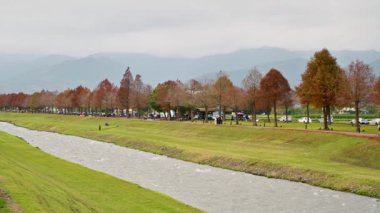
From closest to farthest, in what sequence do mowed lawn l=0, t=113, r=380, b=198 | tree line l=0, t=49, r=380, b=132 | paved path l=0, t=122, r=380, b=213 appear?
1. paved path l=0, t=122, r=380, b=213
2. mowed lawn l=0, t=113, r=380, b=198
3. tree line l=0, t=49, r=380, b=132

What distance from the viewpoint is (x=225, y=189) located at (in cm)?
3938

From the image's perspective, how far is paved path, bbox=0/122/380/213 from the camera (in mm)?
33031

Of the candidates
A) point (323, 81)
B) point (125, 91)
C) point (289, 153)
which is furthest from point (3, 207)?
point (125, 91)

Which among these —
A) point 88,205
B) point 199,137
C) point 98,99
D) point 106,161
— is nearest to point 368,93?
point 199,137

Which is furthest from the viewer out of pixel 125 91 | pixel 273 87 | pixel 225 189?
pixel 125 91

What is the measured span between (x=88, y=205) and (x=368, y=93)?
53706mm

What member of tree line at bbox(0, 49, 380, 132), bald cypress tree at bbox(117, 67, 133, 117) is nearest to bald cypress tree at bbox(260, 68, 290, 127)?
tree line at bbox(0, 49, 380, 132)

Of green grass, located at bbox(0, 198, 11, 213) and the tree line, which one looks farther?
the tree line

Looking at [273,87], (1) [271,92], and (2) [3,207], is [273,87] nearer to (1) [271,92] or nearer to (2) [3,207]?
(1) [271,92]

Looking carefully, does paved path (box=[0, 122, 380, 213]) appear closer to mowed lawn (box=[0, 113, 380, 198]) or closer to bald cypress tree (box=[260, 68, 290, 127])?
mowed lawn (box=[0, 113, 380, 198])

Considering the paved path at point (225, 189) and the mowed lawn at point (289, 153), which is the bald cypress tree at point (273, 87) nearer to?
the mowed lawn at point (289, 153)

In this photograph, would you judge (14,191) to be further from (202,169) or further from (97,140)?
(97,140)

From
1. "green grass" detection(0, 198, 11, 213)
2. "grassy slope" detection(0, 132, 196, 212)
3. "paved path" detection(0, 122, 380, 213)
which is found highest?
"green grass" detection(0, 198, 11, 213)

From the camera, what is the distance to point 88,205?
28812mm
